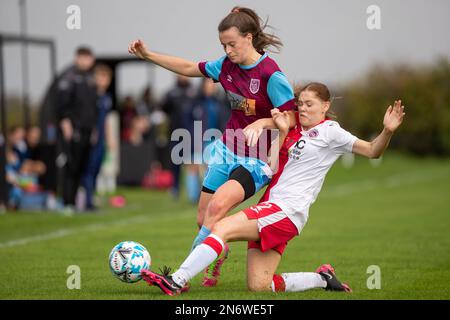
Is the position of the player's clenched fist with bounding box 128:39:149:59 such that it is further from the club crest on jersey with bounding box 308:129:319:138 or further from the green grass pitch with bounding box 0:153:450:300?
the green grass pitch with bounding box 0:153:450:300

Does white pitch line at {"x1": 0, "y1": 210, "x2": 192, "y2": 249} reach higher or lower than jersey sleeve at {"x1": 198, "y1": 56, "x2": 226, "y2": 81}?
lower

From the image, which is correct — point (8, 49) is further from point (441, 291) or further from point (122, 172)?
point (441, 291)

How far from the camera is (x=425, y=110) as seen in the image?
134 feet

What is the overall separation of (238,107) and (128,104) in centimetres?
1813

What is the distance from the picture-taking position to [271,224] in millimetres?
7754

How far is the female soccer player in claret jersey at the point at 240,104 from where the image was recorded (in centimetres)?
793

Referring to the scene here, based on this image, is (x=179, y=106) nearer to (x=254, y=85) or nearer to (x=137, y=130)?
(x=137, y=130)

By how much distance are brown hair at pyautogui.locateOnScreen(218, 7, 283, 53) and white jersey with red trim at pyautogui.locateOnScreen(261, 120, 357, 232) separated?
34.9 inches

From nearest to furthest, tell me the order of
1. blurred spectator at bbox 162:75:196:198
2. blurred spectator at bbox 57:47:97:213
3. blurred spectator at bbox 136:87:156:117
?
blurred spectator at bbox 57:47:97:213, blurred spectator at bbox 162:75:196:198, blurred spectator at bbox 136:87:156:117

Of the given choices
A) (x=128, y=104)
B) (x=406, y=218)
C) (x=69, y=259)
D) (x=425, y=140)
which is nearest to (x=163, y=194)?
(x=128, y=104)

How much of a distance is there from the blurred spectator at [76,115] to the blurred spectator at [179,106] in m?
3.65

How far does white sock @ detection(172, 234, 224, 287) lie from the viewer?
24.1 feet

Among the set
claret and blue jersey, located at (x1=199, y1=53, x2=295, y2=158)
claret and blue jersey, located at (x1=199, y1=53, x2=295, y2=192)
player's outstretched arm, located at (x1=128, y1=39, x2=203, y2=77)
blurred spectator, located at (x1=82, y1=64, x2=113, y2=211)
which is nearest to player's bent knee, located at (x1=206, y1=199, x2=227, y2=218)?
claret and blue jersey, located at (x1=199, y1=53, x2=295, y2=192)

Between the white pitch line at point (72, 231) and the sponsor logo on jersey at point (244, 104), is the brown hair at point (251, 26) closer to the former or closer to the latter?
the sponsor logo on jersey at point (244, 104)
